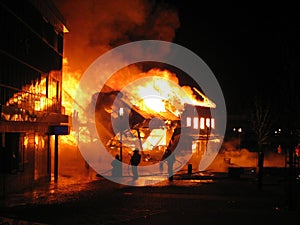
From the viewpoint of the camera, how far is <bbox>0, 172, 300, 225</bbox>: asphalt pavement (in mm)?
10609

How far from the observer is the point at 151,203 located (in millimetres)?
13117

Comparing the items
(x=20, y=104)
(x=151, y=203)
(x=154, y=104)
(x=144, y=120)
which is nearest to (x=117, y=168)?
(x=20, y=104)

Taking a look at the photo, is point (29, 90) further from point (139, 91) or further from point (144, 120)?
point (139, 91)

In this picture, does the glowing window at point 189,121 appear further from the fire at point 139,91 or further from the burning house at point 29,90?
the burning house at point 29,90

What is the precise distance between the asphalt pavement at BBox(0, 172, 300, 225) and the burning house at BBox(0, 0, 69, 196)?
4.07 feet

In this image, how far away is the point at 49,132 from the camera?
20609 millimetres

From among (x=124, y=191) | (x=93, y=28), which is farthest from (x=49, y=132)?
(x=93, y=28)

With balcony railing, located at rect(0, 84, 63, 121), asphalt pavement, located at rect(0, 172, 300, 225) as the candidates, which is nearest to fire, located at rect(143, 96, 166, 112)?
balcony railing, located at rect(0, 84, 63, 121)

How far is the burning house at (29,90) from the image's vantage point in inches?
611

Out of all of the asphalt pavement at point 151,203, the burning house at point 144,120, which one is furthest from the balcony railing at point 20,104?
the burning house at point 144,120

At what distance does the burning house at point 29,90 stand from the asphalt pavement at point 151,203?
4.07ft

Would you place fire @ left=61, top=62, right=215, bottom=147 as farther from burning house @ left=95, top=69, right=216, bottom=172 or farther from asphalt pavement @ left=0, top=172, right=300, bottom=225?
asphalt pavement @ left=0, top=172, right=300, bottom=225

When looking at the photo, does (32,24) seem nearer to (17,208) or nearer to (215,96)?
(17,208)

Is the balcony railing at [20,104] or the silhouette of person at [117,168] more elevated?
the balcony railing at [20,104]
